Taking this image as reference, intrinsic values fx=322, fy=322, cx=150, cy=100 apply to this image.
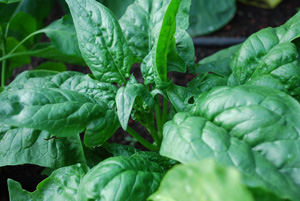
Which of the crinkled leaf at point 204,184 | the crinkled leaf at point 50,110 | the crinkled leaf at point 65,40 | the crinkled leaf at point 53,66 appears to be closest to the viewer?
the crinkled leaf at point 204,184

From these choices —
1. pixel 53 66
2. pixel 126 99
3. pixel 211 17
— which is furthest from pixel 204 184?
pixel 211 17


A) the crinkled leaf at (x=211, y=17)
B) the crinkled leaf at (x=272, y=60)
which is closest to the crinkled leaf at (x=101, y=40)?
the crinkled leaf at (x=272, y=60)

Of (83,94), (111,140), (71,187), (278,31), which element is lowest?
(111,140)

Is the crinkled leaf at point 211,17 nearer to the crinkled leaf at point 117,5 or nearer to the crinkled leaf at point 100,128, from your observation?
the crinkled leaf at point 117,5

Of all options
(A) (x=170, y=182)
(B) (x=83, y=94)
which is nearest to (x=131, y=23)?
(B) (x=83, y=94)

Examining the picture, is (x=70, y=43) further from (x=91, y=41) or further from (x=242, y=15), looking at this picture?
(x=242, y=15)
